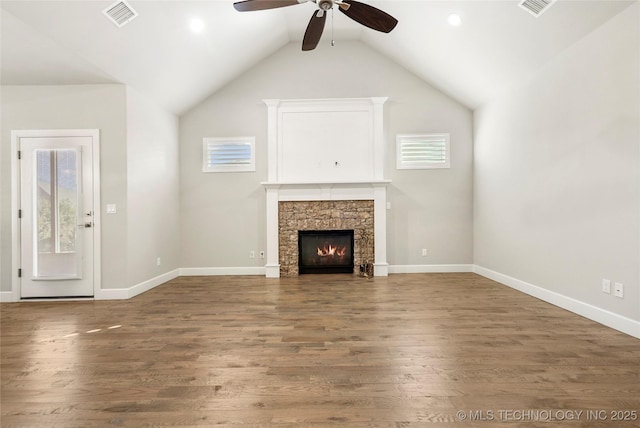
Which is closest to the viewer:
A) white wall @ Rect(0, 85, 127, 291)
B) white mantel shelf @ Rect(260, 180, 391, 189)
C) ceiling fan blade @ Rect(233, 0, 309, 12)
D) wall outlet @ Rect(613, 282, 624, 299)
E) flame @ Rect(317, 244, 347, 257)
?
ceiling fan blade @ Rect(233, 0, 309, 12)

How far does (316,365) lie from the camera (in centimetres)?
229

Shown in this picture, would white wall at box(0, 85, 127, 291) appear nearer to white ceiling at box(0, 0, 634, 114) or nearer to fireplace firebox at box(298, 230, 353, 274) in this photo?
white ceiling at box(0, 0, 634, 114)

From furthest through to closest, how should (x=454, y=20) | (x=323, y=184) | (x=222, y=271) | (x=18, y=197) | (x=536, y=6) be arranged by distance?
1. (x=222, y=271)
2. (x=323, y=184)
3. (x=18, y=197)
4. (x=454, y=20)
5. (x=536, y=6)

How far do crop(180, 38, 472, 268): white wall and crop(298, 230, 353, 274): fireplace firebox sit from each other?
756 mm

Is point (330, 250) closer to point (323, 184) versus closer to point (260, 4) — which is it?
point (323, 184)

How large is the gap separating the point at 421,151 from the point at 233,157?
→ 3.47 m

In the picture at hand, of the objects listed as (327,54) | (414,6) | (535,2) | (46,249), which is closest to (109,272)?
(46,249)

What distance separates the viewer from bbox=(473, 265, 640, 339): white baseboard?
2.84m

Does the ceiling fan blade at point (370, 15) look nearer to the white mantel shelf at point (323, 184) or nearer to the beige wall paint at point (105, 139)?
the white mantel shelf at point (323, 184)

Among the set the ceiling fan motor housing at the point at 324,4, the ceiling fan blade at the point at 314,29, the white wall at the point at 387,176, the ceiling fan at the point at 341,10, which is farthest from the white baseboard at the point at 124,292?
the ceiling fan motor housing at the point at 324,4

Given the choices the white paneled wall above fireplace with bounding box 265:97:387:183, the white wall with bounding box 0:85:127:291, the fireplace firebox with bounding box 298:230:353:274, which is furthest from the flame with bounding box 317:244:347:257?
the white wall with bounding box 0:85:127:291

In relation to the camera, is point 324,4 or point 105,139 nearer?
point 324,4

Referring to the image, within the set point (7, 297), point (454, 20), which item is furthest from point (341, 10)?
point (7, 297)

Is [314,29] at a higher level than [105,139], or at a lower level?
higher
